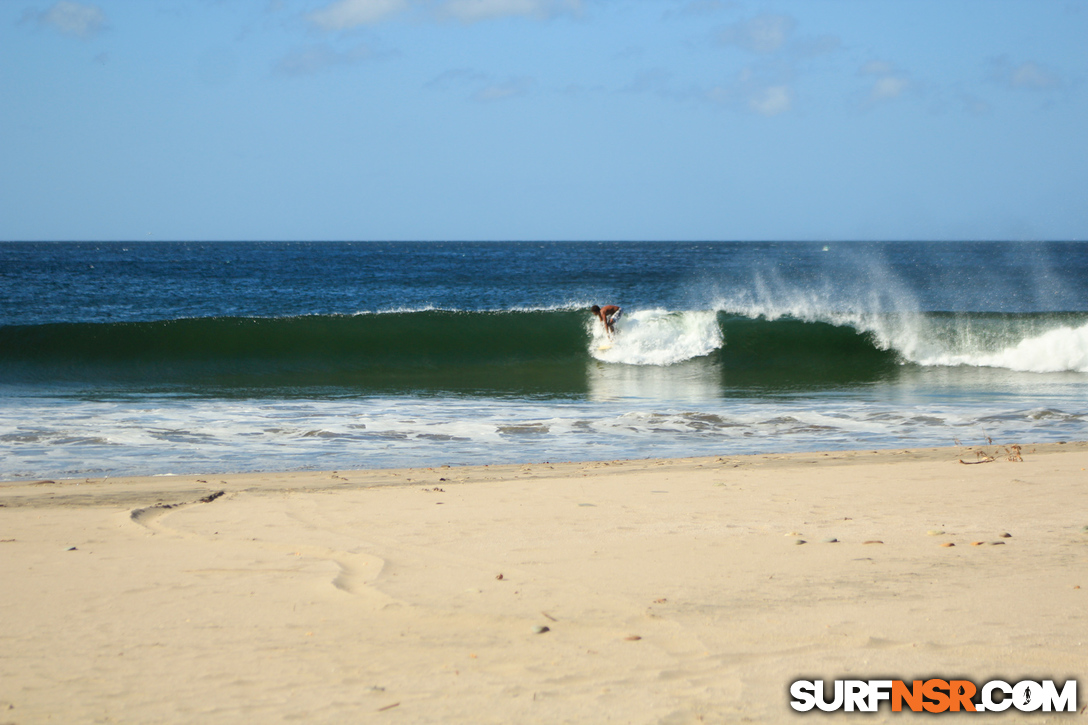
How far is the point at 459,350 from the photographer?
1725cm

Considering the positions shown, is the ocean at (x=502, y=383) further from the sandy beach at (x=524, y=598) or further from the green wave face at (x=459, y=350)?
the sandy beach at (x=524, y=598)

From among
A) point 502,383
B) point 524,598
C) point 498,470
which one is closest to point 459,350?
point 502,383

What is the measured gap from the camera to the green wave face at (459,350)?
14.4m

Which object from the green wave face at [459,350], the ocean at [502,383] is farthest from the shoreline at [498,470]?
the green wave face at [459,350]

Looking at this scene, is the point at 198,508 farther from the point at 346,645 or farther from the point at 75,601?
the point at 346,645

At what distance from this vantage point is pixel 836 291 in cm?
3344

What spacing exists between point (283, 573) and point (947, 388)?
11618mm

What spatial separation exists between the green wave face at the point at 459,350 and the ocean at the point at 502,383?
7 centimetres

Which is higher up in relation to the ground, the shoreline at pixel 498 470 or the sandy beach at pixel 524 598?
the sandy beach at pixel 524 598

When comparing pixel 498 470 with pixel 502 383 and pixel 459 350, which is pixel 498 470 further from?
pixel 459 350

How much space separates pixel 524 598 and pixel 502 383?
10.4 m

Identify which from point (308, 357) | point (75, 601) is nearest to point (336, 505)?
point (75, 601)

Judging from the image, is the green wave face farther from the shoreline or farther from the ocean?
the shoreline

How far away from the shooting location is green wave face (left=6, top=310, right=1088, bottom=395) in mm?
14383
